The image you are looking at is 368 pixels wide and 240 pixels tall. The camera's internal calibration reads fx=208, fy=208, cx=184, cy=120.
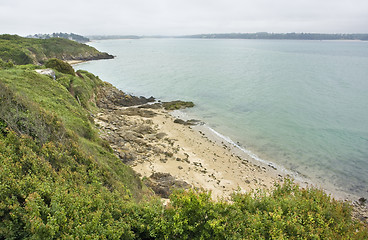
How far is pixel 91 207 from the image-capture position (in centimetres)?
779

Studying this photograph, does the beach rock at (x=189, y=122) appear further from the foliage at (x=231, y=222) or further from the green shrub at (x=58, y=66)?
the foliage at (x=231, y=222)

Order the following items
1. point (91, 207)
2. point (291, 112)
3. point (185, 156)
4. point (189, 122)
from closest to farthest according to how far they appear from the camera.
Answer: point (91, 207)
point (185, 156)
point (189, 122)
point (291, 112)

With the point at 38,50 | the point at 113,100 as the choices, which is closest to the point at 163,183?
the point at 113,100

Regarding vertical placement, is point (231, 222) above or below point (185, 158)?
above

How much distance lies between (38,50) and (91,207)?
8211 centimetres

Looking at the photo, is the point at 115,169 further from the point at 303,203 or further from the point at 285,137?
the point at 285,137

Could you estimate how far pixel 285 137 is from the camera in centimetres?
2788

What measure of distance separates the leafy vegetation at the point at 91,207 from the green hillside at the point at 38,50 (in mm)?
53958

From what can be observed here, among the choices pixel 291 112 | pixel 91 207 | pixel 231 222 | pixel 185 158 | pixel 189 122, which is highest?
pixel 91 207

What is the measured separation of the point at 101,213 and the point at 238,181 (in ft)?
46.4

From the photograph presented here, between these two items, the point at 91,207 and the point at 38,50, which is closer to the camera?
the point at 91,207

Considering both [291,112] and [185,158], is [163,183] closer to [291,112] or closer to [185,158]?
[185,158]

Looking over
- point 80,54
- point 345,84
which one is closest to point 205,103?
point 345,84

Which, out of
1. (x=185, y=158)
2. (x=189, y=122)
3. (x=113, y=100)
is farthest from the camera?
(x=113, y=100)
